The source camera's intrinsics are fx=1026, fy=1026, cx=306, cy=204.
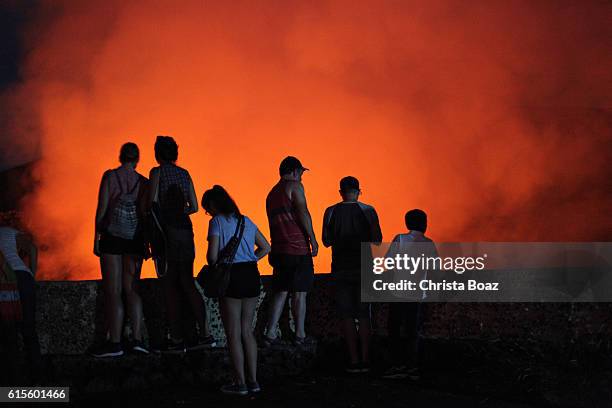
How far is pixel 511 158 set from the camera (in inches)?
797

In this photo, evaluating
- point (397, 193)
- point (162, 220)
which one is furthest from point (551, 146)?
point (162, 220)

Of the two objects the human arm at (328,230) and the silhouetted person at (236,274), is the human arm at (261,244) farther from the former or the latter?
the human arm at (328,230)

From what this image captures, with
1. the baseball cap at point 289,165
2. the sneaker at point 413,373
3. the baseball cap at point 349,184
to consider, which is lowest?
the sneaker at point 413,373

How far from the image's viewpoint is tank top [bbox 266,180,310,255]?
7668 mm

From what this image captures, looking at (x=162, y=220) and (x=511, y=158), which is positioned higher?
(x=511, y=158)

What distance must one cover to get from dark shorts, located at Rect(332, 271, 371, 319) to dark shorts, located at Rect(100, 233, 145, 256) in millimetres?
1571

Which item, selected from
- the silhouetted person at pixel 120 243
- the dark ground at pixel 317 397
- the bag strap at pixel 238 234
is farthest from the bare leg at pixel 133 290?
the bag strap at pixel 238 234

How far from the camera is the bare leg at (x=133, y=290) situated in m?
7.28

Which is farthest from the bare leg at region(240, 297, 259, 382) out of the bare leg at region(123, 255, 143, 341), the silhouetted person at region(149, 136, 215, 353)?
the bare leg at region(123, 255, 143, 341)

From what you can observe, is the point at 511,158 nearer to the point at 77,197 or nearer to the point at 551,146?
the point at 551,146

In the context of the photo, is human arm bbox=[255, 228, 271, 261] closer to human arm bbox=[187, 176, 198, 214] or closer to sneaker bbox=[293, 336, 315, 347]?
human arm bbox=[187, 176, 198, 214]

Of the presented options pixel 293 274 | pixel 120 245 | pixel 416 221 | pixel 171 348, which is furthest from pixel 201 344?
pixel 416 221

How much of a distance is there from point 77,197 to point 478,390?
11508 millimetres

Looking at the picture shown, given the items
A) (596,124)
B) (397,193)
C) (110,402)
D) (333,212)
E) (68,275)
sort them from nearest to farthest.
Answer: (110,402) → (333,212) → (68,275) → (397,193) → (596,124)
